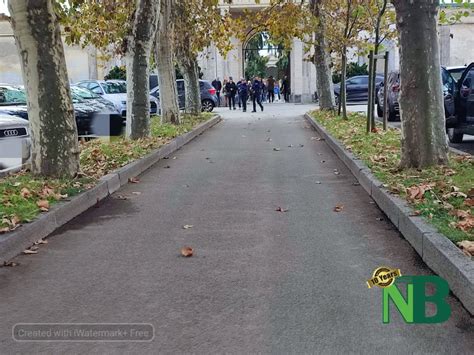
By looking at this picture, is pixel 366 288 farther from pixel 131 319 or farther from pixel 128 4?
pixel 128 4

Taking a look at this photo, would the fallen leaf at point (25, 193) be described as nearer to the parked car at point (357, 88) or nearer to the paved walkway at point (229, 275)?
the paved walkway at point (229, 275)

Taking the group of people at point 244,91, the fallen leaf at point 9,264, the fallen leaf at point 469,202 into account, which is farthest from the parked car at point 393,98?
the fallen leaf at point 9,264

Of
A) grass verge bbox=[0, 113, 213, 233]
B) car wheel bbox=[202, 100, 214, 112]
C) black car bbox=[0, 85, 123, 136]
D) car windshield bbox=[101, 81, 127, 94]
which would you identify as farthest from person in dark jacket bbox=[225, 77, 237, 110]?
grass verge bbox=[0, 113, 213, 233]

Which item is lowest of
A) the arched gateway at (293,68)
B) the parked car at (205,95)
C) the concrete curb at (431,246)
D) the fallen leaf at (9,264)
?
the fallen leaf at (9,264)

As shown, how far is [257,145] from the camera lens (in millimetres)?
15258

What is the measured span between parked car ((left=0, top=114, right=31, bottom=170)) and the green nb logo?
6098mm

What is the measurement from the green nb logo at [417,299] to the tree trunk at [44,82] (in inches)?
217

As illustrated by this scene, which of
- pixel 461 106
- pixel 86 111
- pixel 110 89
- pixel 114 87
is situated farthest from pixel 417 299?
pixel 114 87

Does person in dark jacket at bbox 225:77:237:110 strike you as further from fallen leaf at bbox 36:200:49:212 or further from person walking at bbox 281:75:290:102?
fallen leaf at bbox 36:200:49:212

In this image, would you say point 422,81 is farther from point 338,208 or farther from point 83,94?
point 83,94

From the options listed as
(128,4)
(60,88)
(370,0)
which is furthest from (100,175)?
(370,0)

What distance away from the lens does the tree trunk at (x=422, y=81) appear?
853cm

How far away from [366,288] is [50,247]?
3.20 metres

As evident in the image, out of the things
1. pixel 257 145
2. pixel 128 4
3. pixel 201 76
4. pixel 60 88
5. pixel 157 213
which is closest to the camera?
pixel 157 213
